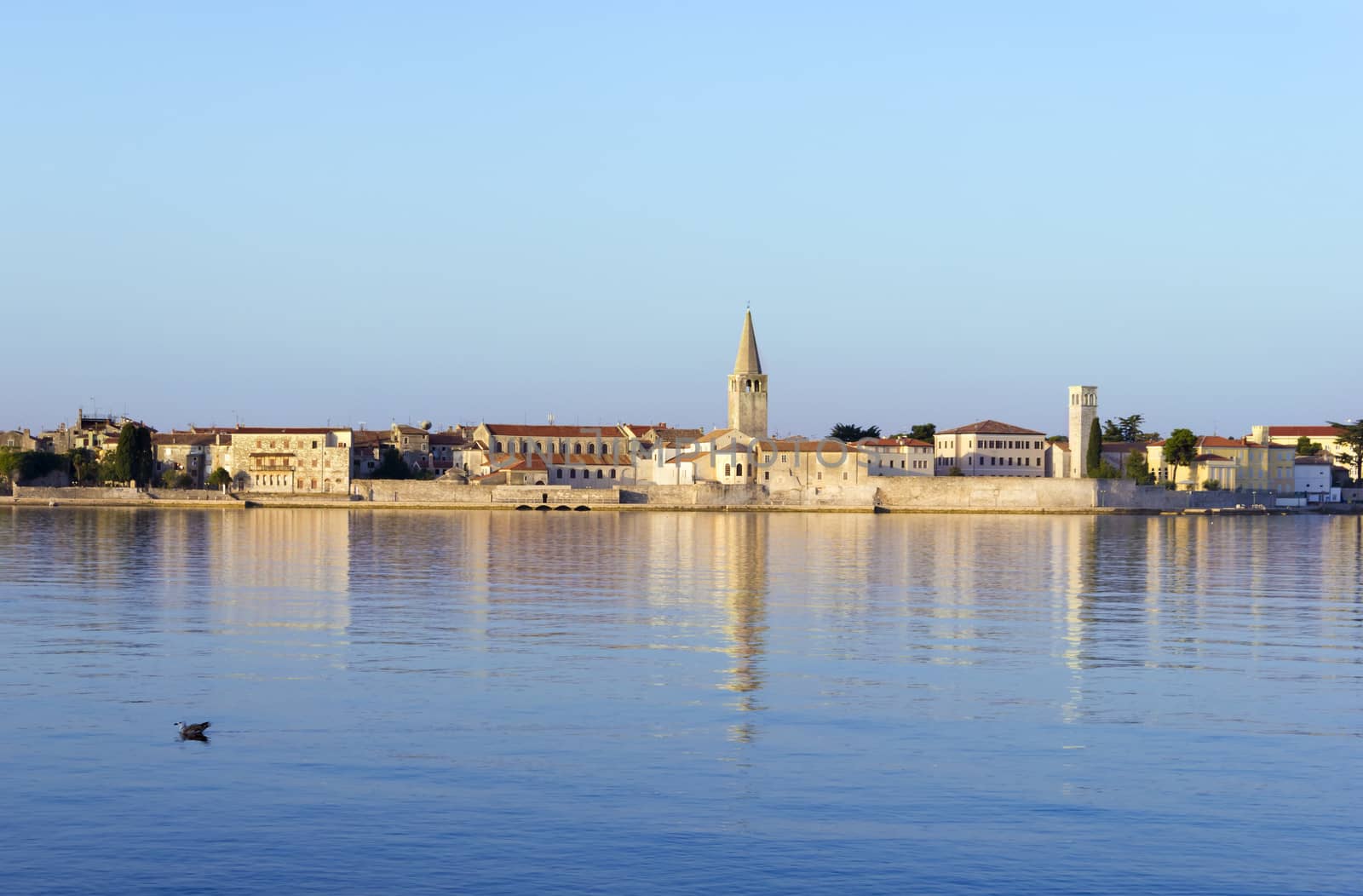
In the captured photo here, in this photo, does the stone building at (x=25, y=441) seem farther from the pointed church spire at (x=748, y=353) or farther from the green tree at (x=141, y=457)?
the pointed church spire at (x=748, y=353)

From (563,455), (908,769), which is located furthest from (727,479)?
(908,769)

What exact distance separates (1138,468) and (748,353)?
20840mm

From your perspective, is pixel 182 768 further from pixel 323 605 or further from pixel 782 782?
pixel 323 605

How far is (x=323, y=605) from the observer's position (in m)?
20.8

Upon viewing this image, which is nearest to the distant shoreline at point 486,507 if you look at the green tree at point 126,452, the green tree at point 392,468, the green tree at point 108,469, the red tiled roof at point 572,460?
the green tree at point 126,452

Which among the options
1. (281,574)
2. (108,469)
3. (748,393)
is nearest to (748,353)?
(748,393)

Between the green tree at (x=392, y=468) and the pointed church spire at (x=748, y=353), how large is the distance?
1807 cm

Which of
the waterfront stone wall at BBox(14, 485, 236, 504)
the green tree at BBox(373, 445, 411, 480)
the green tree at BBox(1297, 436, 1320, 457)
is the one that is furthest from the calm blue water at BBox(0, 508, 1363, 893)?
the green tree at BBox(1297, 436, 1320, 457)

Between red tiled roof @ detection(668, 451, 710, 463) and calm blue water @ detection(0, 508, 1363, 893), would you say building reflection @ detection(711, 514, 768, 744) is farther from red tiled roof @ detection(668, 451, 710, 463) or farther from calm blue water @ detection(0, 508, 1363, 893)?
red tiled roof @ detection(668, 451, 710, 463)

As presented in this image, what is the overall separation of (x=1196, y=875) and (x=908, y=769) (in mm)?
2548

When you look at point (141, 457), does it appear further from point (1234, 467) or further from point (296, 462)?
point (1234, 467)

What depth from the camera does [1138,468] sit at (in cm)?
7600

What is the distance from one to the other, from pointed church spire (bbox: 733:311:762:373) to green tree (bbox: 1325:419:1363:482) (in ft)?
112

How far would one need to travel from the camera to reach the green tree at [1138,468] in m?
75.9
